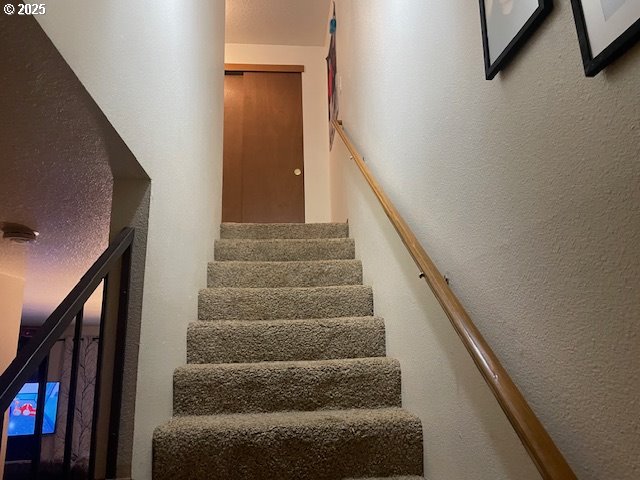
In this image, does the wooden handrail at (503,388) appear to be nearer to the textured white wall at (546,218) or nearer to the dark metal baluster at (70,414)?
the textured white wall at (546,218)

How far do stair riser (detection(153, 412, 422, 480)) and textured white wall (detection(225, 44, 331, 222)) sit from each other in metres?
3.28

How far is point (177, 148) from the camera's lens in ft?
6.55

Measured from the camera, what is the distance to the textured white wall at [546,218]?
680 millimetres

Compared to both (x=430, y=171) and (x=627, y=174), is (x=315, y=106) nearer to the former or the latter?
(x=430, y=171)

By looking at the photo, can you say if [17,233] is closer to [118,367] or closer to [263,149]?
[118,367]

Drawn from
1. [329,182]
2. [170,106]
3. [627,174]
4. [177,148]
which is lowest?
[627,174]

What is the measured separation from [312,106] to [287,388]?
382 centimetres

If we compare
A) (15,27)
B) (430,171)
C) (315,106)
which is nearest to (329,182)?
(315,106)

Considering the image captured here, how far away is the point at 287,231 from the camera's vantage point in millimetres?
3330

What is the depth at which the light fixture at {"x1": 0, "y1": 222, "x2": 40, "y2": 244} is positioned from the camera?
2.27m

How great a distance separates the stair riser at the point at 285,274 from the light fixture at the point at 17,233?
940mm

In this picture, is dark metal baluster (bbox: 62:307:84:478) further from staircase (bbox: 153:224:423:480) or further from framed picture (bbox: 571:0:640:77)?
framed picture (bbox: 571:0:640:77)

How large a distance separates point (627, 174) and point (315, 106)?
4651 millimetres

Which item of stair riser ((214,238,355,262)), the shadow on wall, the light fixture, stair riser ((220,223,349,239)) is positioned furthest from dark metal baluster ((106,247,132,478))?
stair riser ((220,223,349,239))
